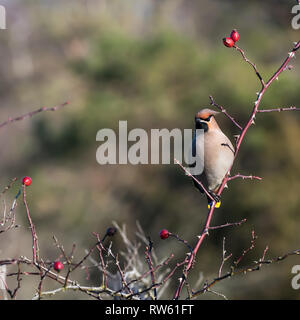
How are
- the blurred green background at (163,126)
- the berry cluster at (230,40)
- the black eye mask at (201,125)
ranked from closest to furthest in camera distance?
the berry cluster at (230,40)
the black eye mask at (201,125)
the blurred green background at (163,126)

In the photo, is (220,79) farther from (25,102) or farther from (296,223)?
(25,102)

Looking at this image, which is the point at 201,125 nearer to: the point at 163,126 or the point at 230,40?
the point at 230,40

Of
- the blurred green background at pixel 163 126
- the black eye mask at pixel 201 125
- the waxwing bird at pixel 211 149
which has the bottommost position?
the waxwing bird at pixel 211 149

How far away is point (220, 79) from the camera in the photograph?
12234mm

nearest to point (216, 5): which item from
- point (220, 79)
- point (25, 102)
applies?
point (220, 79)

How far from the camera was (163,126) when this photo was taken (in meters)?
13.3

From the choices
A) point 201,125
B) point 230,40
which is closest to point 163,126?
point 201,125

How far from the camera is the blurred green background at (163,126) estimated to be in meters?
10.6

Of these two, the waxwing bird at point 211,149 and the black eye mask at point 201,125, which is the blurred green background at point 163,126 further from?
the black eye mask at point 201,125

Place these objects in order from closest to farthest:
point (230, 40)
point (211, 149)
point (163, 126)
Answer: point (230, 40)
point (211, 149)
point (163, 126)

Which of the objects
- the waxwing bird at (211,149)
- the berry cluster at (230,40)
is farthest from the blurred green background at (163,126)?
the berry cluster at (230,40)

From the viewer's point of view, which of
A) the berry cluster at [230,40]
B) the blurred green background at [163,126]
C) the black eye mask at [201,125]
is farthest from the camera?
the blurred green background at [163,126]

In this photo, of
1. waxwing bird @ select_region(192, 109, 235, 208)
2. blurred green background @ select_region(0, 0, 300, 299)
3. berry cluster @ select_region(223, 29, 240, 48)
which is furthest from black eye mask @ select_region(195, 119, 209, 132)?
blurred green background @ select_region(0, 0, 300, 299)
